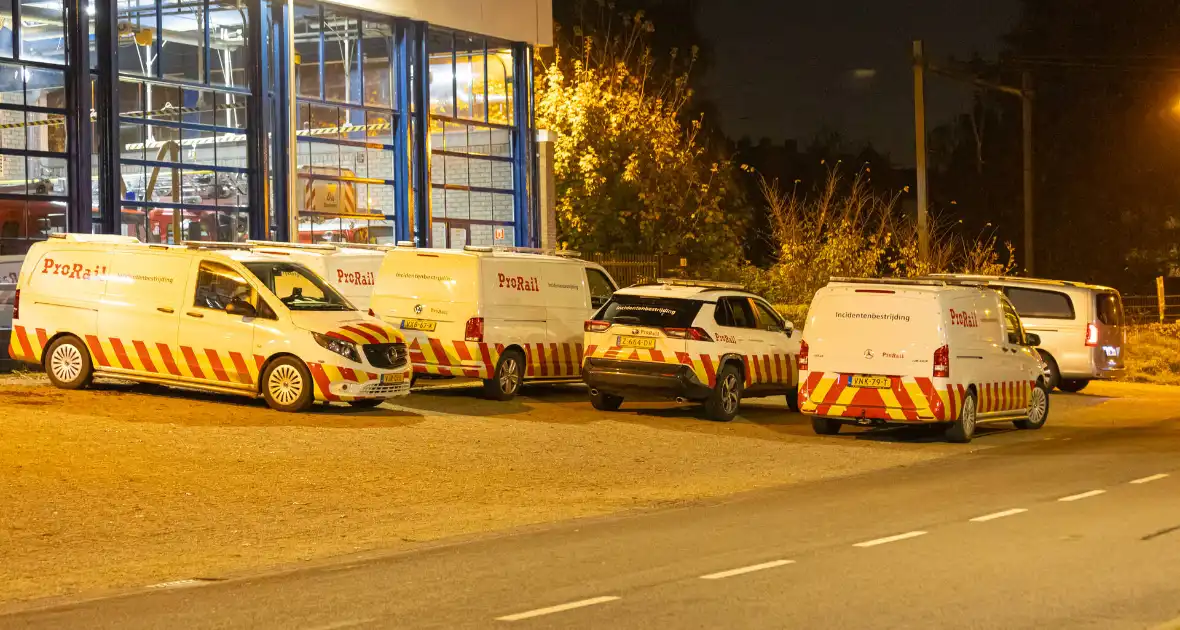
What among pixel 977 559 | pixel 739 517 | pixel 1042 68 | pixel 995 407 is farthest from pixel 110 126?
pixel 1042 68

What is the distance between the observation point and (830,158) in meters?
82.2

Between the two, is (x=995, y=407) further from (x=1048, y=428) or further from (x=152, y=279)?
(x=152, y=279)

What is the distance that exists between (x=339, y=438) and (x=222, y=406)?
9.38 feet

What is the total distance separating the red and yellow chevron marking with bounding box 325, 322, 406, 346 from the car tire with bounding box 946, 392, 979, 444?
268 inches

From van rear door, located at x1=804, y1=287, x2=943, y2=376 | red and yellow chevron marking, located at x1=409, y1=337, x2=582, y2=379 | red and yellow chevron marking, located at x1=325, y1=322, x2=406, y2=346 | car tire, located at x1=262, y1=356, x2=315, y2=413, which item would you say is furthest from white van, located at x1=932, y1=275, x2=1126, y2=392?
car tire, located at x1=262, y1=356, x2=315, y2=413

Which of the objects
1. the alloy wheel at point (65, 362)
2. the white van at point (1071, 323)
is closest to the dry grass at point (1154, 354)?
the white van at point (1071, 323)

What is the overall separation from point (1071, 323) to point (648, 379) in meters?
9.77

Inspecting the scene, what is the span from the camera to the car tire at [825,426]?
64.1 feet

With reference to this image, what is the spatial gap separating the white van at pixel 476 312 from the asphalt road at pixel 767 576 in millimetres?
8193

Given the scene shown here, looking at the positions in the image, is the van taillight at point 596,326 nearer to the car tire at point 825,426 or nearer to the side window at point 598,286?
the car tire at point 825,426

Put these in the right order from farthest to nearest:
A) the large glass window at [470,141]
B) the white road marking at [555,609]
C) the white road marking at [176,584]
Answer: the large glass window at [470,141] < the white road marking at [176,584] < the white road marking at [555,609]

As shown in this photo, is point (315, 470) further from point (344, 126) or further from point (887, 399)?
point (344, 126)

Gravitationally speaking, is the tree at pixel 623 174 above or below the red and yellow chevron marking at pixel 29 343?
above

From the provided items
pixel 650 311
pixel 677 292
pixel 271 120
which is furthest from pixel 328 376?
pixel 271 120
